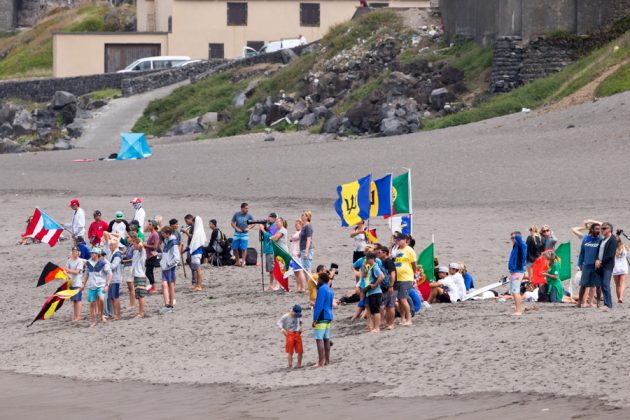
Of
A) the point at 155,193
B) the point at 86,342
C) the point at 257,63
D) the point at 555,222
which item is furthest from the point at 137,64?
the point at 86,342

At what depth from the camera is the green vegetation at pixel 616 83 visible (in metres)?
36.1

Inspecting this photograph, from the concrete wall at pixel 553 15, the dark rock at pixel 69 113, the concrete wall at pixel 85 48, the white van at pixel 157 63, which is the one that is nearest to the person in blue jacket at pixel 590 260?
the concrete wall at pixel 553 15

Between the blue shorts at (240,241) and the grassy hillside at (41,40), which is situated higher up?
the grassy hillside at (41,40)

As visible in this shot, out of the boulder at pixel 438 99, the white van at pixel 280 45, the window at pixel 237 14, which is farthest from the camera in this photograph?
the window at pixel 237 14

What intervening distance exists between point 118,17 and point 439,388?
51722 millimetres

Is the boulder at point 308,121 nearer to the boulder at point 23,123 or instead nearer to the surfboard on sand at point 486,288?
the boulder at point 23,123

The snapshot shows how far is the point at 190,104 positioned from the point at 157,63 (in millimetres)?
8164

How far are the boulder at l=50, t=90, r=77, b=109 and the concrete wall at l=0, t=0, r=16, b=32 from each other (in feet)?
64.5

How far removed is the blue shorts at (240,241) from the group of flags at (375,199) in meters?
2.81

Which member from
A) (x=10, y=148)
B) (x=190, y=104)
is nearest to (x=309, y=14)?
(x=190, y=104)

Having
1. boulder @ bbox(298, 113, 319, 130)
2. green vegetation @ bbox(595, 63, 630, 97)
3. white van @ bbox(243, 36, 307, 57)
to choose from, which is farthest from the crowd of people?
white van @ bbox(243, 36, 307, 57)

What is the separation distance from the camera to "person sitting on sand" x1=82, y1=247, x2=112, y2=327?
20469mm

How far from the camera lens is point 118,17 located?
65250 millimetres

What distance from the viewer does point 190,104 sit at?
49.7 metres
